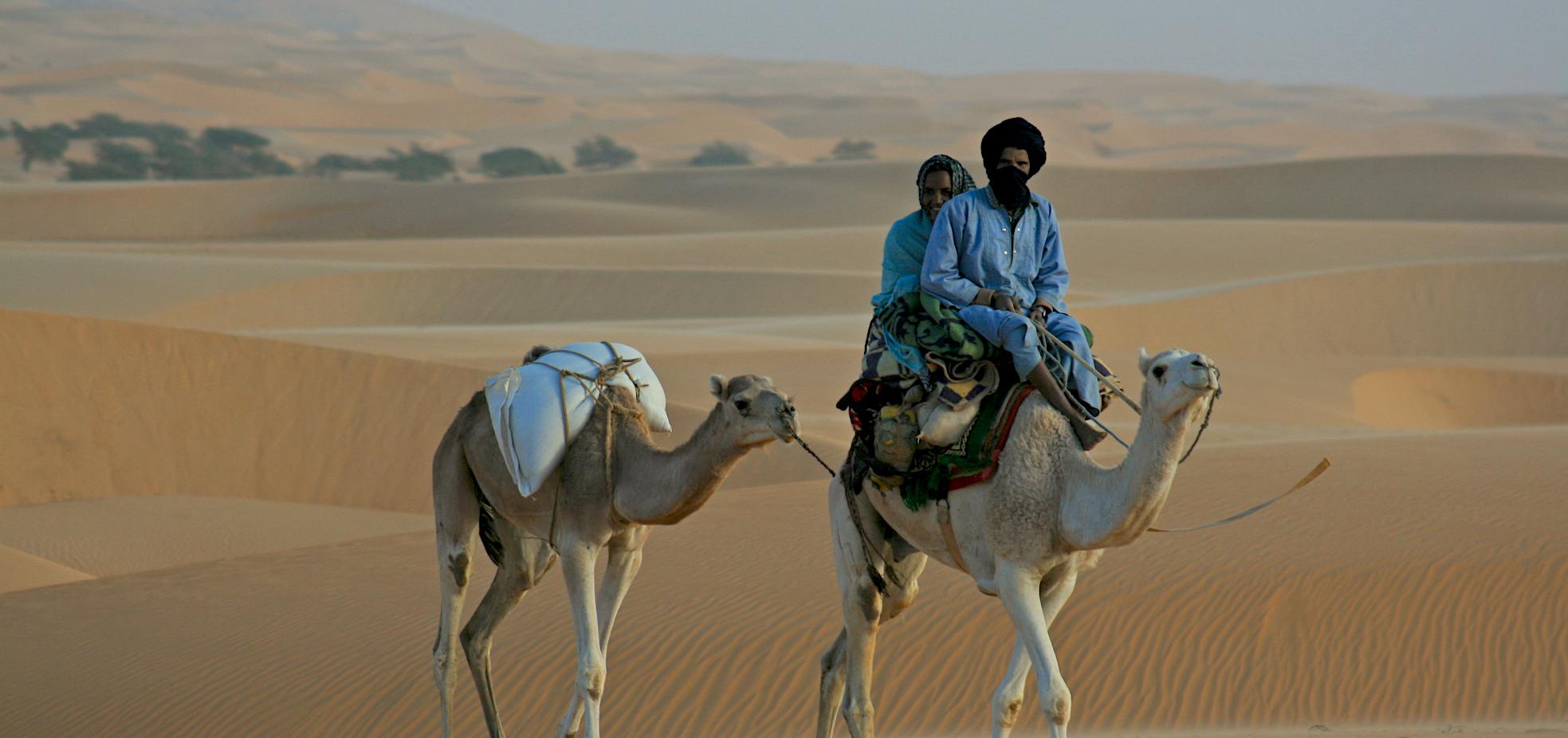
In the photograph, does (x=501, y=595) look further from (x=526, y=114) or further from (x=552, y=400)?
(x=526, y=114)

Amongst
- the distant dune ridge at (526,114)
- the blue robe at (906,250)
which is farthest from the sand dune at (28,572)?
the distant dune ridge at (526,114)

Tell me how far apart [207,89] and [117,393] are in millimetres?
122231

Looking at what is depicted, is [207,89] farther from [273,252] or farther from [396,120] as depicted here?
[273,252]

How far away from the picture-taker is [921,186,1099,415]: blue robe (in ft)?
18.2

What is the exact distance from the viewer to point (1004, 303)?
18.3 ft

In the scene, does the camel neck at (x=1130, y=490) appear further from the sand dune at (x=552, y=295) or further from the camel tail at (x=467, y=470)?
the sand dune at (x=552, y=295)

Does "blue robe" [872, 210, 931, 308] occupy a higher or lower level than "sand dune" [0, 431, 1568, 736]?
higher

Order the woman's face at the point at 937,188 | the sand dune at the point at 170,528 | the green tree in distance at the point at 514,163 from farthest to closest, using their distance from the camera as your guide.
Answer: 1. the green tree in distance at the point at 514,163
2. the sand dune at the point at 170,528
3. the woman's face at the point at 937,188

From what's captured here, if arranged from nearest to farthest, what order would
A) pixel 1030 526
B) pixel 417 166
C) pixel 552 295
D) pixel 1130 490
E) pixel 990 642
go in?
1. pixel 1130 490
2. pixel 1030 526
3. pixel 990 642
4. pixel 552 295
5. pixel 417 166

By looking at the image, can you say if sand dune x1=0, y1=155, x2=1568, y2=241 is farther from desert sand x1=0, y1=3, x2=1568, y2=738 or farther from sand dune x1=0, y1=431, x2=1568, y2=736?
sand dune x1=0, y1=431, x2=1568, y2=736

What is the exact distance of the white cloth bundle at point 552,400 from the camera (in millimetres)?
6641

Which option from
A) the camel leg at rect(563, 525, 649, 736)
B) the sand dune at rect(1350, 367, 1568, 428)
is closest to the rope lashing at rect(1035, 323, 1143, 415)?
the camel leg at rect(563, 525, 649, 736)

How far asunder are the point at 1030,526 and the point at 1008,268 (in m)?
1.06

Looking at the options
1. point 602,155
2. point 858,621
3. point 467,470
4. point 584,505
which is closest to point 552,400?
point 584,505
